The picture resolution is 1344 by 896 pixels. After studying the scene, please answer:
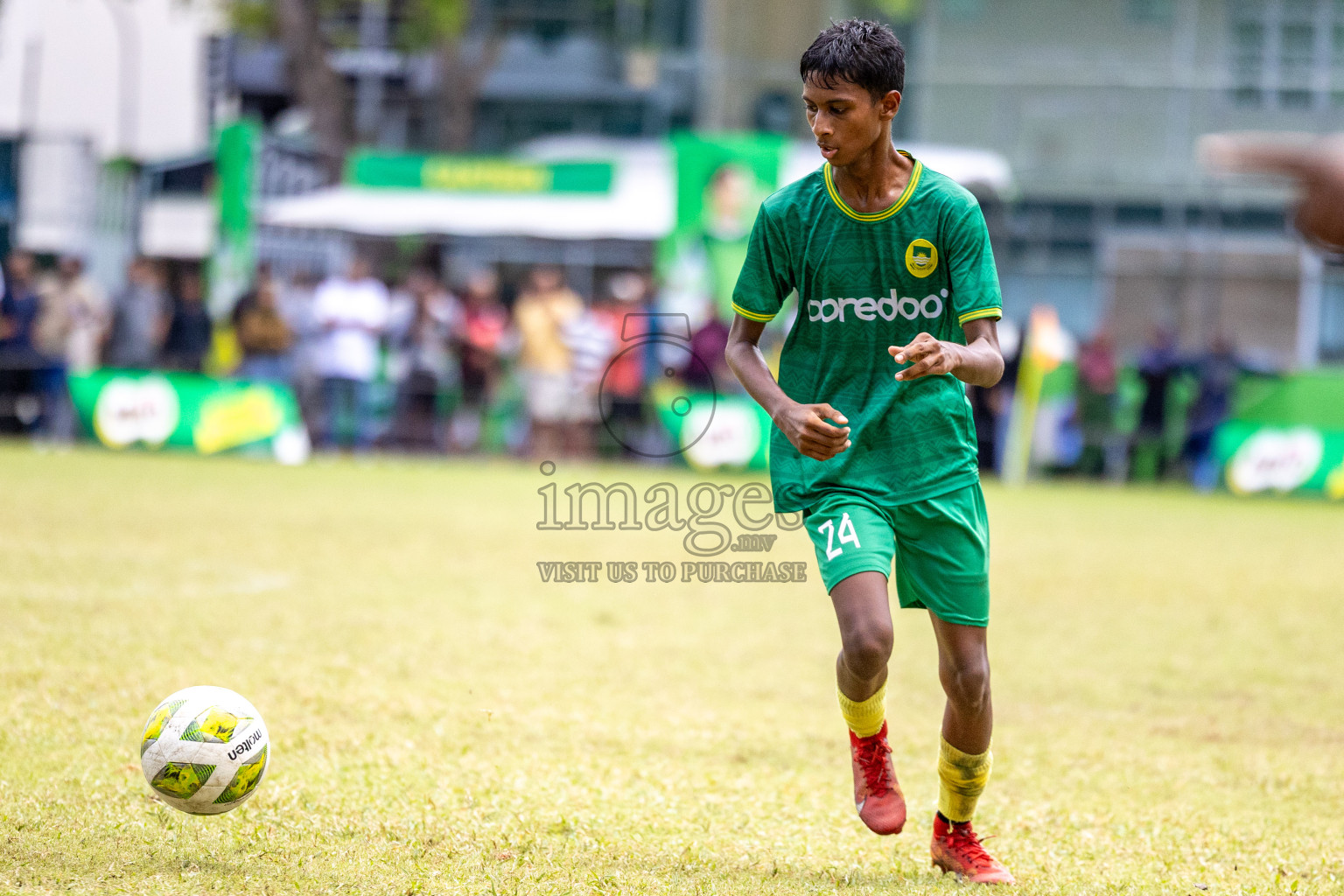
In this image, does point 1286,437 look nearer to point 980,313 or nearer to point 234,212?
point 234,212

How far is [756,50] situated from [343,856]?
31.4 meters

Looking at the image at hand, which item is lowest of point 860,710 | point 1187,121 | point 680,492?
point 680,492

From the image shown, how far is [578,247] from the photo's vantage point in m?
25.2

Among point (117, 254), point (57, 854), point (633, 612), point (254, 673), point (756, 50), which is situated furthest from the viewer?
point (756, 50)

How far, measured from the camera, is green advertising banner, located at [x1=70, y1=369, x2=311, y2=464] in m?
18.9

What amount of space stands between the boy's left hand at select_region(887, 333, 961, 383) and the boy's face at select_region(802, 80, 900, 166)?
56cm

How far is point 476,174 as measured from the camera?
69.3 feet

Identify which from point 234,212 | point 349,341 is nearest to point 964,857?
point 349,341

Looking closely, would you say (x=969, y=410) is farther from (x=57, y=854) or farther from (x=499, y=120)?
(x=499, y=120)

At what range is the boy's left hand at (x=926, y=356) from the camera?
13.7 ft

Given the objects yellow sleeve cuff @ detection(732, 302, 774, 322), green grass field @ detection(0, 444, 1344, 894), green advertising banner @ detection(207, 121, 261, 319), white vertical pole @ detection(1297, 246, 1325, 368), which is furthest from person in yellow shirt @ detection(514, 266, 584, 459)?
yellow sleeve cuff @ detection(732, 302, 774, 322)

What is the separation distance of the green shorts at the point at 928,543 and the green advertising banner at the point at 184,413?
49.9 feet

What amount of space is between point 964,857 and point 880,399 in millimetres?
1310

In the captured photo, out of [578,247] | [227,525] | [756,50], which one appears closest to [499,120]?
[756,50]
